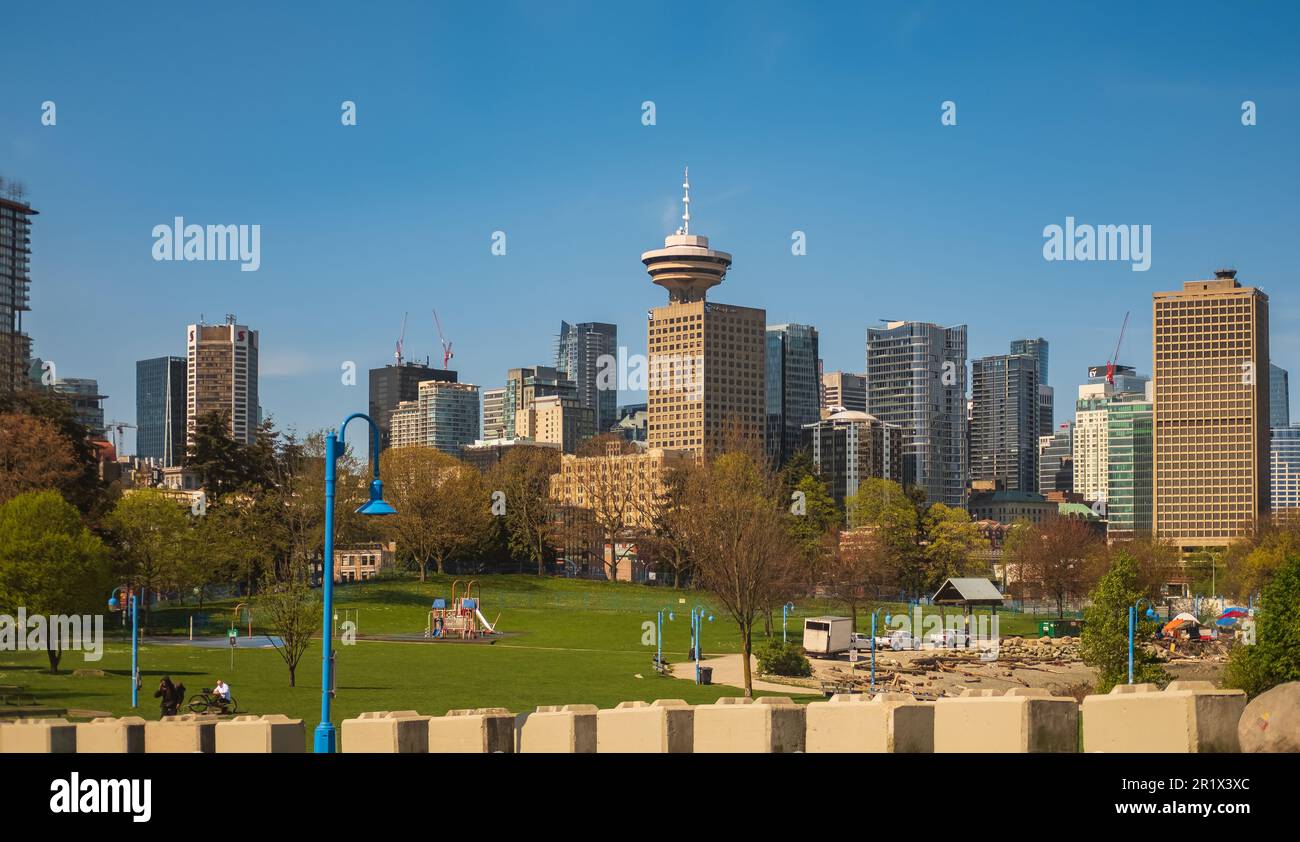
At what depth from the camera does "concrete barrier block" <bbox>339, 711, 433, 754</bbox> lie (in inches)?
706

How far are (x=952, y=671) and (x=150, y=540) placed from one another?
1758 inches

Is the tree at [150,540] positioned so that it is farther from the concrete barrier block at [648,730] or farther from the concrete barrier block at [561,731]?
the concrete barrier block at [648,730]

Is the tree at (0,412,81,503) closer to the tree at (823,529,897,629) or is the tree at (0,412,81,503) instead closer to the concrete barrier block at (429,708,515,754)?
the tree at (823,529,897,629)

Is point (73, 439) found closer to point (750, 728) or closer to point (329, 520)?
point (329, 520)

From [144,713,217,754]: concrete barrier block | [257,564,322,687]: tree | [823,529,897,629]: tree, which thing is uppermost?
[144,713,217,754]: concrete barrier block

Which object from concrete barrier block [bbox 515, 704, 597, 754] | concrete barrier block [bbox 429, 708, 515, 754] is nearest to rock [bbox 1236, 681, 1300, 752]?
concrete barrier block [bbox 515, 704, 597, 754]

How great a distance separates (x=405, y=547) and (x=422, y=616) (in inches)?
1394

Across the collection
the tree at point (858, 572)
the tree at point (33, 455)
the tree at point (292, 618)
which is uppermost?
the tree at point (33, 455)

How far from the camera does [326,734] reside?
23094mm

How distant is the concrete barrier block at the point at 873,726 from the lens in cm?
1672

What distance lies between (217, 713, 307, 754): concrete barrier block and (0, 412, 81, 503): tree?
196 ft

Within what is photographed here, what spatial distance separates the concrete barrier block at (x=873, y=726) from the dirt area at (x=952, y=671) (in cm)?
3163

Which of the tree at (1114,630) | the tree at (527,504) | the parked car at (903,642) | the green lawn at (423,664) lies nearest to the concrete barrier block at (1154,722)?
the green lawn at (423,664)
